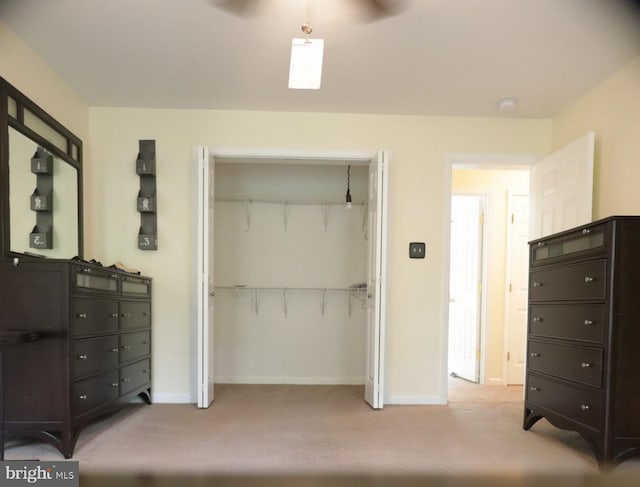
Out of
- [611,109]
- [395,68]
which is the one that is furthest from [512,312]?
[395,68]

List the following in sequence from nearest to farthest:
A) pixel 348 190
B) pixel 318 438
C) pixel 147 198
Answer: pixel 318 438 → pixel 147 198 → pixel 348 190

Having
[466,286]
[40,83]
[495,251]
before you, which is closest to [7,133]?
[40,83]

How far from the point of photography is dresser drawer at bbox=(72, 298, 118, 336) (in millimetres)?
2217

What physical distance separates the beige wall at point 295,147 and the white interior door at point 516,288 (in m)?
0.91

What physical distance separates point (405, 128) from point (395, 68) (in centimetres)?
82

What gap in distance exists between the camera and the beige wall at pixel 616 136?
8.30 ft

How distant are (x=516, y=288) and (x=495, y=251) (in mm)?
428

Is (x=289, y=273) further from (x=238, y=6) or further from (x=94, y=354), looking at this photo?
(x=238, y=6)

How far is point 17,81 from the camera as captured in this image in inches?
94.3

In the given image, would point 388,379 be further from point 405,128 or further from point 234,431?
point 405,128

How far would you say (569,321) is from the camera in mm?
2256

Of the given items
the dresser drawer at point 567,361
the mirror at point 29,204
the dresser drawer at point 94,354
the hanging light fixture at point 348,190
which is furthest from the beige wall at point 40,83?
the dresser drawer at point 567,361

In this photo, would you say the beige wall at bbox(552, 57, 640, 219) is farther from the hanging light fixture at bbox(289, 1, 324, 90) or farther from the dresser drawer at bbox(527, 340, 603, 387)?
the hanging light fixture at bbox(289, 1, 324, 90)

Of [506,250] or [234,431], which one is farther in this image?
[506,250]
